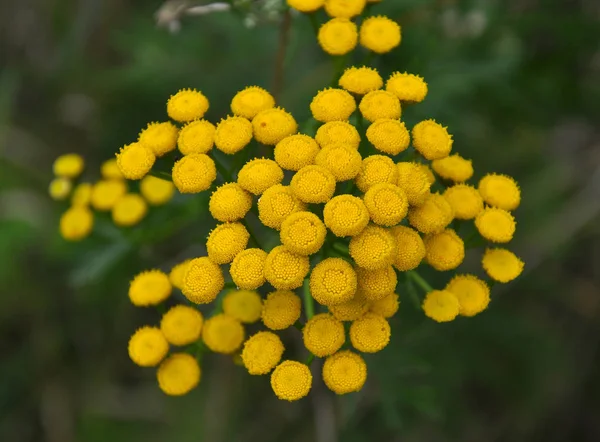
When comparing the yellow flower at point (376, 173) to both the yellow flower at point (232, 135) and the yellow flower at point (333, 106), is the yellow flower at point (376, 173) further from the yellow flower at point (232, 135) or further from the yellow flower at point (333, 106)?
the yellow flower at point (232, 135)

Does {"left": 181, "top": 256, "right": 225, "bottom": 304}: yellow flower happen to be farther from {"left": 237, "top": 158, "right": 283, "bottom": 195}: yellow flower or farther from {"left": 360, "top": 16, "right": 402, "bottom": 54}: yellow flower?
{"left": 360, "top": 16, "right": 402, "bottom": 54}: yellow flower

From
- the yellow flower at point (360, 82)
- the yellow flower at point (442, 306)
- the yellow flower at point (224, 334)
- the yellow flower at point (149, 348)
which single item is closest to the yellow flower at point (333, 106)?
the yellow flower at point (360, 82)

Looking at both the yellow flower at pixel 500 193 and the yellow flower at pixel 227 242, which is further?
the yellow flower at pixel 500 193

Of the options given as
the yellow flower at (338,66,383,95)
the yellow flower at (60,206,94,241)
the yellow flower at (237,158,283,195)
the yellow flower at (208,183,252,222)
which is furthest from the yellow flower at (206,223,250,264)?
the yellow flower at (60,206,94,241)

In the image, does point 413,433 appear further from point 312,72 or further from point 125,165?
point 125,165

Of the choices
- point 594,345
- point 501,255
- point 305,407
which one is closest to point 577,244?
point 594,345
